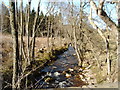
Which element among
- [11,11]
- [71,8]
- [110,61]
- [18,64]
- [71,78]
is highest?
[71,8]

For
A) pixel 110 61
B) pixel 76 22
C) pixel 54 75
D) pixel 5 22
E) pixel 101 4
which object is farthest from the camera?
pixel 76 22

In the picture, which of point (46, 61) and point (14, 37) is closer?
point (14, 37)

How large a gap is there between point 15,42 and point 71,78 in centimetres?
595

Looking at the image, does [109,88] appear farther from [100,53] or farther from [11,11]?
[100,53]

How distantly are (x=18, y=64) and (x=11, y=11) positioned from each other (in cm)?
98

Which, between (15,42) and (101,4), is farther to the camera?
(15,42)

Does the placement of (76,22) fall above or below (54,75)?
above

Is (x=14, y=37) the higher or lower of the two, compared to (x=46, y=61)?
higher

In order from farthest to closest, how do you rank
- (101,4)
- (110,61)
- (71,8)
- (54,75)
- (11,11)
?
(71,8), (54,75), (110,61), (11,11), (101,4)

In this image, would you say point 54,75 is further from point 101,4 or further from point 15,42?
point 101,4

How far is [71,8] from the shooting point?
1061 cm

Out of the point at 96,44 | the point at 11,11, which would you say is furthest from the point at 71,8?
the point at 11,11

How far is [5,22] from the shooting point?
9.90 metres

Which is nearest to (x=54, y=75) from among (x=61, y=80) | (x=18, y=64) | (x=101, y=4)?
(x=61, y=80)
